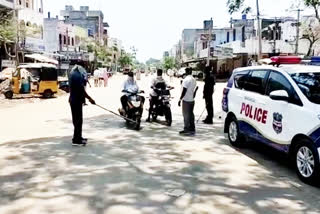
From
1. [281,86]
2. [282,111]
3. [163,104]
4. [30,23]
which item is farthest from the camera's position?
[30,23]

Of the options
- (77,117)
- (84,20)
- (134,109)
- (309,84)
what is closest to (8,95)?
(134,109)

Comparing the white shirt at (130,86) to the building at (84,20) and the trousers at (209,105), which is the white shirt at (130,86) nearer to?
the trousers at (209,105)

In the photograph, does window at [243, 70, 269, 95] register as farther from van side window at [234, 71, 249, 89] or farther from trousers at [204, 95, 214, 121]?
trousers at [204, 95, 214, 121]

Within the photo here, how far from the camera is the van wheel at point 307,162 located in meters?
6.55

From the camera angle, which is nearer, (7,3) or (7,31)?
(7,31)

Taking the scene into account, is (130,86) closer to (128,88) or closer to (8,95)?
(128,88)

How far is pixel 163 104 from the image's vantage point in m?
13.4

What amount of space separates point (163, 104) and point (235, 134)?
3914mm

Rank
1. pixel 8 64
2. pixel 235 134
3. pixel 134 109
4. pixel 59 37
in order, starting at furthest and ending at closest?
pixel 59 37, pixel 8 64, pixel 134 109, pixel 235 134

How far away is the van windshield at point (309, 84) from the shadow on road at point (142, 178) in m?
1.31

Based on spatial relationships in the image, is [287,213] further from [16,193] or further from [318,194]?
[16,193]

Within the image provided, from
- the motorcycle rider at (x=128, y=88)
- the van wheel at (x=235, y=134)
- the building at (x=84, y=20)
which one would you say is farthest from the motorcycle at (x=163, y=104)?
the building at (x=84, y=20)

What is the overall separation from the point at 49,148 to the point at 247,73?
4262mm

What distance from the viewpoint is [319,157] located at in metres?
6.41
